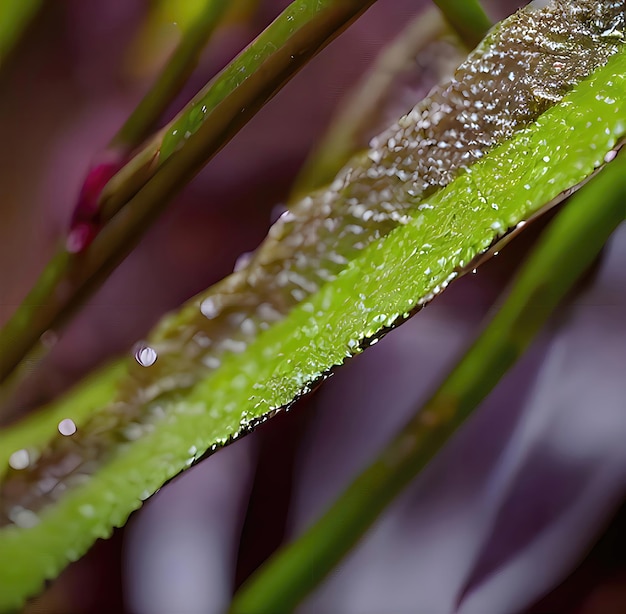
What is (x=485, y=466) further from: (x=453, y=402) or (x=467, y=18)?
(x=467, y=18)

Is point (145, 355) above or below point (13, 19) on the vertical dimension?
below

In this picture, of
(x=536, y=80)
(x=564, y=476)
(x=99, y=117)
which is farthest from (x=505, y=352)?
(x=99, y=117)

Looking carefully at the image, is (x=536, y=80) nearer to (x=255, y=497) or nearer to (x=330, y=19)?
(x=330, y=19)

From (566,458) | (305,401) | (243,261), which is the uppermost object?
(243,261)

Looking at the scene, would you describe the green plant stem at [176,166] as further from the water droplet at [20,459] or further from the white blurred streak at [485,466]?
the white blurred streak at [485,466]

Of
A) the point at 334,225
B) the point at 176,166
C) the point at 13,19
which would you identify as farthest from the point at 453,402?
the point at 13,19

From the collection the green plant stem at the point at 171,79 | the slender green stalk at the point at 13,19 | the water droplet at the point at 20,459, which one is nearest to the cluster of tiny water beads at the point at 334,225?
the water droplet at the point at 20,459

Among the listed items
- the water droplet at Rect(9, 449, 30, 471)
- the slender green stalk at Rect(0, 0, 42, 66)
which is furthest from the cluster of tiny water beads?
the slender green stalk at Rect(0, 0, 42, 66)
